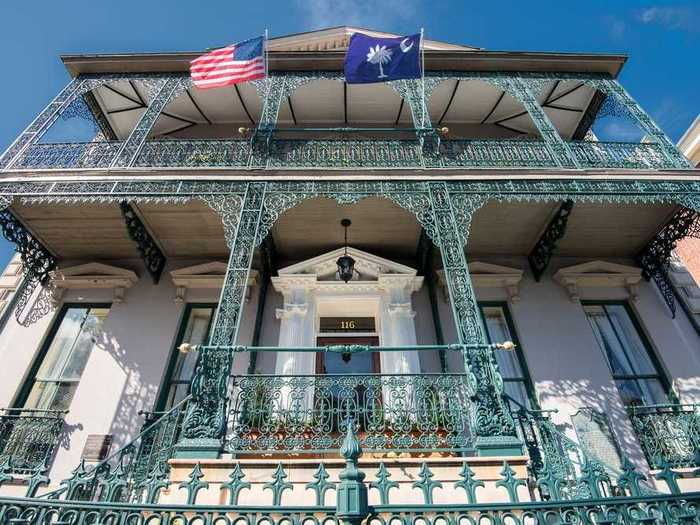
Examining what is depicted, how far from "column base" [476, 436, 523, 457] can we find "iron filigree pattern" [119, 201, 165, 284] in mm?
7435

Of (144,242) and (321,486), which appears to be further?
(144,242)

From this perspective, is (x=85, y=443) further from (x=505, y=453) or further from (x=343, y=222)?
(x=505, y=453)

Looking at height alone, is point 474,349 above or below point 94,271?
below

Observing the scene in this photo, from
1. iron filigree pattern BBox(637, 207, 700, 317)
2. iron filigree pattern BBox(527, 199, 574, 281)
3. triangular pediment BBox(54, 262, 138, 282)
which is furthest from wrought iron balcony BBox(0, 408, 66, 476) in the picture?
iron filigree pattern BBox(637, 207, 700, 317)

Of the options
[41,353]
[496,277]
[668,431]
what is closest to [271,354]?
[41,353]

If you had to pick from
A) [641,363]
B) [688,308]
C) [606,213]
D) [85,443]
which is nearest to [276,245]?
[85,443]

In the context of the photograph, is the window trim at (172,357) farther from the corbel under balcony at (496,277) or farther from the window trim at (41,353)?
the corbel under balcony at (496,277)

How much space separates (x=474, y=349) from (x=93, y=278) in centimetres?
825

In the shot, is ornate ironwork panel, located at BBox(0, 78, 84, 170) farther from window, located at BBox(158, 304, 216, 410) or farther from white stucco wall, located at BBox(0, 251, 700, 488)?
window, located at BBox(158, 304, 216, 410)

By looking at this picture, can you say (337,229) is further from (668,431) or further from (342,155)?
(668,431)

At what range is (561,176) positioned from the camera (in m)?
7.13

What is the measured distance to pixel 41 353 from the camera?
25.8ft

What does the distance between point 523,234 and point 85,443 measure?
32.2 feet

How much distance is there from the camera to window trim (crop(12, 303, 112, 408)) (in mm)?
7383
